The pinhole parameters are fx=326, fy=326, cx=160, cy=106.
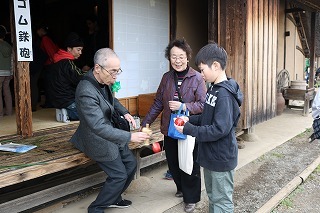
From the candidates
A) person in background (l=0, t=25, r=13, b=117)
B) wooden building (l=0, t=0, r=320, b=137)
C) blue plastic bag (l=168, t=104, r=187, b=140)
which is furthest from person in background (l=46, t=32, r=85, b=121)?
blue plastic bag (l=168, t=104, r=187, b=140)

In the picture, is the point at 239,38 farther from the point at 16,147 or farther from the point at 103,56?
the point at 16,147

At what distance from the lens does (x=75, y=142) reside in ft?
12.8


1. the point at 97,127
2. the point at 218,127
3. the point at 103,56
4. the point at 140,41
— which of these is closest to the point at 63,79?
the point at 140,41

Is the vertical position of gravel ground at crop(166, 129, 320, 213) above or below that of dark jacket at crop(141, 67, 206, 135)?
below

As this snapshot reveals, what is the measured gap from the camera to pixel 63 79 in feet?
18.3

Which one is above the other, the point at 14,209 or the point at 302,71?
the point at 302,71

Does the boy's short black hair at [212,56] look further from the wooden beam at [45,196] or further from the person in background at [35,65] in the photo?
the person in background at [35,65]

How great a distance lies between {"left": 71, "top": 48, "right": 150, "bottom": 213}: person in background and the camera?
10.7ft

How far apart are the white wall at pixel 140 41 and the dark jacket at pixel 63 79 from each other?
0.87 m

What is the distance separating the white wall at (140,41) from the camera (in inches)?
238

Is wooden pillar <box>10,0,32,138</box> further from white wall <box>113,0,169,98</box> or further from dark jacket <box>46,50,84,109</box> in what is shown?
white wall <box>113,0,169,98</box>

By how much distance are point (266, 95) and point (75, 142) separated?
5260 millimetres

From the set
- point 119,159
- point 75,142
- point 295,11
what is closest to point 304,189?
point 119,159

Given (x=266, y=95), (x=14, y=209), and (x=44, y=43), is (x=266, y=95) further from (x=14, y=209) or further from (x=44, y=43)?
(x=14, y=209)
